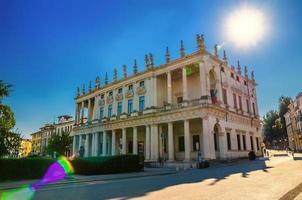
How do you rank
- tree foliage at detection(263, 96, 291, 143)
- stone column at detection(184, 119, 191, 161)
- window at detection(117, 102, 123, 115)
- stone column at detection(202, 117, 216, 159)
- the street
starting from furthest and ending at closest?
tree foliage at detection(263, 96, 291, 143) → window at detection(117, 102, 123, 115) → stone column at detection(184, 119, 191, 161) → stone column at detection(202, 117, 216, 159) → the street

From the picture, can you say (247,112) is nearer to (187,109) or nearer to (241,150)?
(241,150)

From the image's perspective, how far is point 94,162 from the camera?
2148 cm

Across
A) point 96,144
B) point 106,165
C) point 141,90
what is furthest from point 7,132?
point 96,144

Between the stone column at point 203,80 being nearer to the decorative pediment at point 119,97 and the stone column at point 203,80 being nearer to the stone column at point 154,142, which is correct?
the stone column at point 154,142

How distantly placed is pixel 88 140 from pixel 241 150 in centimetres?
2989

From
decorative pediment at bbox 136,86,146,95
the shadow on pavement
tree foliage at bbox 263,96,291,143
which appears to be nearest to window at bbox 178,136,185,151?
decorative pediment at bbox 136,86,146,95

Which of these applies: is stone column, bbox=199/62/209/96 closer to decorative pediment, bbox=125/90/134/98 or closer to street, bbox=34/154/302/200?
decorative pediment, bbox=125/90/134/98

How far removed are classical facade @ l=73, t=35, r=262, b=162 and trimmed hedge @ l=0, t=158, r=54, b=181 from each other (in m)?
17.1

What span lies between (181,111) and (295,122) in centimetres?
5883

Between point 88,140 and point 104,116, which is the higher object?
point 104,116

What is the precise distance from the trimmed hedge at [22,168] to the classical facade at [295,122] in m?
68.5

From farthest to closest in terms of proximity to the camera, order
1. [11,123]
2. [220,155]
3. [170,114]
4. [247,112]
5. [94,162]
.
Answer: [247,112] → [170,114] → [220,155] → [11,123] → [94,162]

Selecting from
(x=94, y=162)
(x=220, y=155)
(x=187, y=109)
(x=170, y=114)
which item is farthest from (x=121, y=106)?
(x=94, y=162)

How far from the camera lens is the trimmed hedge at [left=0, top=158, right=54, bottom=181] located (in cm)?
1803
